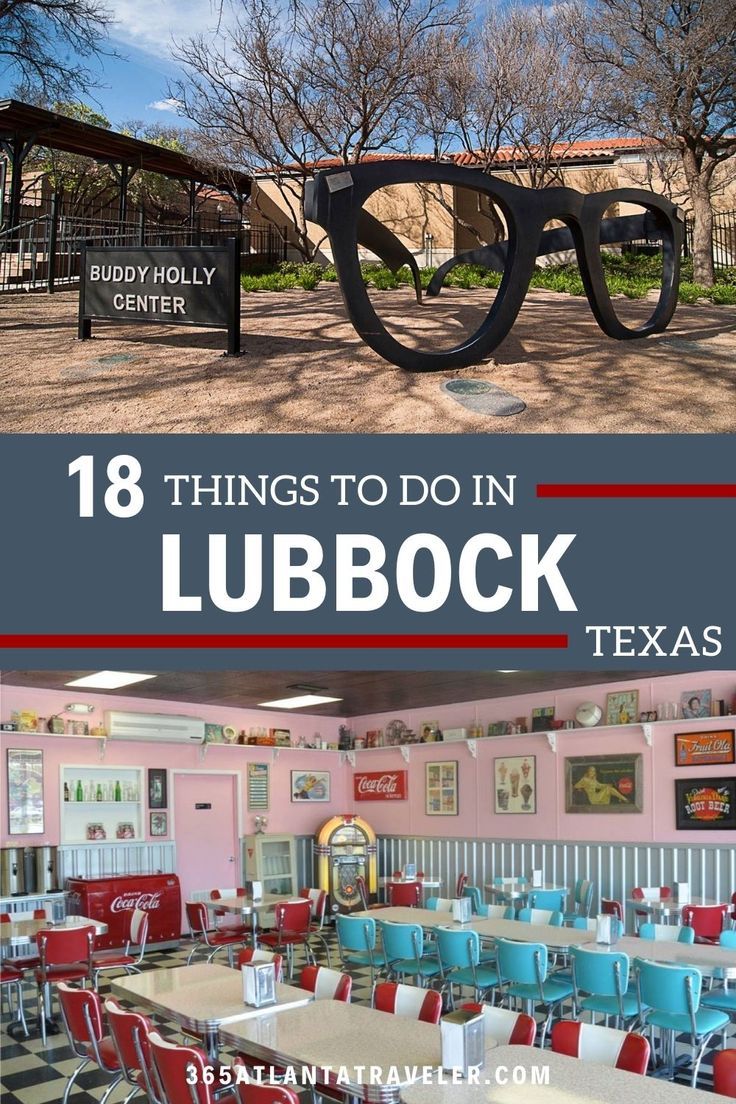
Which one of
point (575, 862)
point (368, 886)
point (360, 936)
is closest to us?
point (360, 936)

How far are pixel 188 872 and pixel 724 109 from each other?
34.0 ft

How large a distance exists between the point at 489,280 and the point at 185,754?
5688 mm

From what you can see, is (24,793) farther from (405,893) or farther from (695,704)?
(695,704)

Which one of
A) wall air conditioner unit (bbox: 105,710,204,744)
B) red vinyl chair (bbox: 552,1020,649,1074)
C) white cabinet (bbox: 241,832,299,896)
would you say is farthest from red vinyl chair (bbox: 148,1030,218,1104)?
white cabinet (bbox: 241,832,299,896)

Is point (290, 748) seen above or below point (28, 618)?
below

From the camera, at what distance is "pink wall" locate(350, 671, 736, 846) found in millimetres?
8016

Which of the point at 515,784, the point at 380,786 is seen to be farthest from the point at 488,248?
the point at 380,786

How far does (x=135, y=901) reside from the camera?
28.1 feet

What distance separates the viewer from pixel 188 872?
9.71 meters

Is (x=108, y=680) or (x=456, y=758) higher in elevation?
(x=108, y=680)

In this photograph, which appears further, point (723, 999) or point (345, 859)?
point (345, 859)

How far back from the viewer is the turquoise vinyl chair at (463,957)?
556 cm

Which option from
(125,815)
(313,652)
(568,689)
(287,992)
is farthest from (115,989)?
(568,689)

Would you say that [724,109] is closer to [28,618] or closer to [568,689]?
[568,689]
